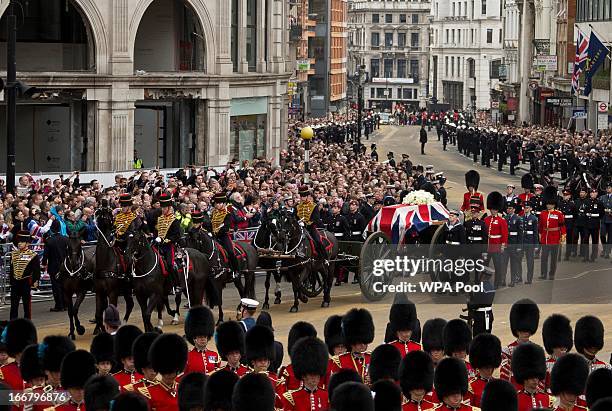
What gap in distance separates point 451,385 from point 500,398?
31.0 inches

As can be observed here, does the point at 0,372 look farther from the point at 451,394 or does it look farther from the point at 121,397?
the point at 451,394

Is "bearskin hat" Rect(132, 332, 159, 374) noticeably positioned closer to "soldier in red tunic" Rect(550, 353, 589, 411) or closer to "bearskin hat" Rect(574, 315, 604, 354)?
"soldier in red tunic" Rect(550, 353, 589, 411)

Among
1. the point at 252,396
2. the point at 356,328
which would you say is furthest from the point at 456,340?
the point at 252,396

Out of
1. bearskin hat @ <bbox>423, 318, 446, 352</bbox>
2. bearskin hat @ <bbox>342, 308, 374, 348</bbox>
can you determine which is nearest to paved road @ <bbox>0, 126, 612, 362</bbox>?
bearskin hat @ <bbox>423, 318, 446, 352</bbox>

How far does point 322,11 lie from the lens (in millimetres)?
116188

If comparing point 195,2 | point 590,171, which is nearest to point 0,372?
point 590,171

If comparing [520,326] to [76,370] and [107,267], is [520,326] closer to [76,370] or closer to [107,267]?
[76,370]

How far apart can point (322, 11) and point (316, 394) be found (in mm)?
103081

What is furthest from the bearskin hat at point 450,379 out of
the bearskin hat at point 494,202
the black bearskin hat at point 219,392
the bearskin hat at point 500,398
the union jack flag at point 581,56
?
the union jack flag at point 581,56

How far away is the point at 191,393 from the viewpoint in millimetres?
13656

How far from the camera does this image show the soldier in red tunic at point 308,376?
47.0 feet

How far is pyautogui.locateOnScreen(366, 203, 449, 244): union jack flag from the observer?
93.1 feet

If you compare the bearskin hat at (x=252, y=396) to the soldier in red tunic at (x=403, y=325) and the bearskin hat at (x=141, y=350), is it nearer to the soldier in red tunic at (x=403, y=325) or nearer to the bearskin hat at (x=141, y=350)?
the bearskin hat at (x=141, y=350)

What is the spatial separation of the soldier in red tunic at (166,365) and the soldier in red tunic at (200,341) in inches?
8.5
